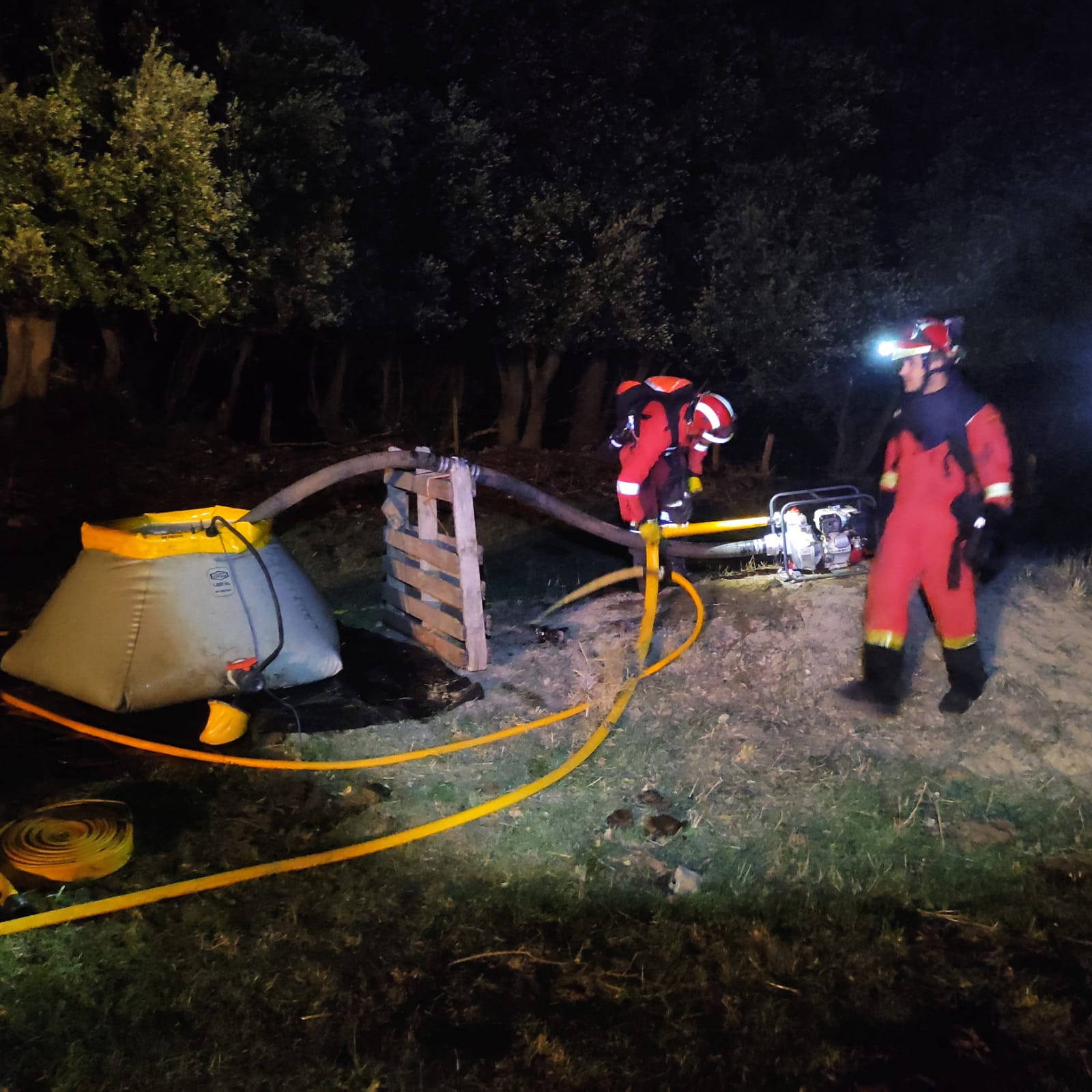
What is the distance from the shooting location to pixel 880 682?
4.84 metres

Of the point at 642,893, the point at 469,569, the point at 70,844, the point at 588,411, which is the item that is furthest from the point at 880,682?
the point at 588,411

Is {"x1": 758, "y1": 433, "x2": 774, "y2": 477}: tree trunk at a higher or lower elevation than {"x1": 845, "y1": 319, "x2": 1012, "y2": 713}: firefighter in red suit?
lower

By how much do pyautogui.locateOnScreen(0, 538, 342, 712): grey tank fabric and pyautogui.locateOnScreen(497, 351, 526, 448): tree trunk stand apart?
9804mm

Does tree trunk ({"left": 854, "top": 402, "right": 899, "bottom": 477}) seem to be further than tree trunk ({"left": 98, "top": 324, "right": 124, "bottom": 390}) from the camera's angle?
Yes

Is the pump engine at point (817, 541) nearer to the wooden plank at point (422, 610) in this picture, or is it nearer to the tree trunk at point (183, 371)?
the wooden plank at point (422, 610)

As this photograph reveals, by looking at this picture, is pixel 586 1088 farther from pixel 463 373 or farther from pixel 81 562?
pixel 463 373

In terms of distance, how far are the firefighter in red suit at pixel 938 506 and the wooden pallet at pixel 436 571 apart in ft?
7.98

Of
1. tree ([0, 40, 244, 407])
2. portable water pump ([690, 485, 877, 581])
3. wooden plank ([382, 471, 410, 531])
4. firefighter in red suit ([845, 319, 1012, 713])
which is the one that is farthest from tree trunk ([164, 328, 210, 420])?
firefighter in red suit ([845, 319, 1012, 713])

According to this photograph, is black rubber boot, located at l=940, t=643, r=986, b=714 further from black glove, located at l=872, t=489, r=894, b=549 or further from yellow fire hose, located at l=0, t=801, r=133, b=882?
yellow fire hose, located at l=0, t=801, r=133, b=882

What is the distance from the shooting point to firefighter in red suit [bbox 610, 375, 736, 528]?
252 inches

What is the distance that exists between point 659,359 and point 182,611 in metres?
11.9

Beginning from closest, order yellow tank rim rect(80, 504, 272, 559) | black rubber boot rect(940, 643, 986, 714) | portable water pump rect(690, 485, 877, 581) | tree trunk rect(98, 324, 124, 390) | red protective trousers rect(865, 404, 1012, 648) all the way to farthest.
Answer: red protective trousers rect(865, 404, 1012, 648)
black rubber boot rect(940, 643, 986, 714)
yellow tank rim rect(80, 504, 272, 559)
portable water pump rect(690, 485, 877, 581)
tree trunk rect(98, 324, 124, 390)

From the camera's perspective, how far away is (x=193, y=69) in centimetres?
819

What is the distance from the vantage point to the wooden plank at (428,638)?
602cm
